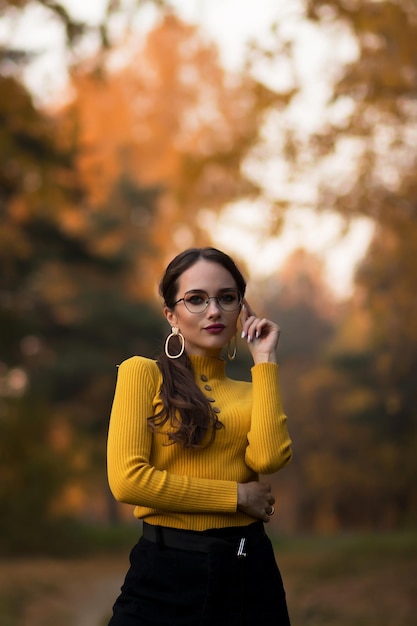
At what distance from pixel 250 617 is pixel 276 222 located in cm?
791

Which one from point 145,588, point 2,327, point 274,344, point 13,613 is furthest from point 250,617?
point 2,327

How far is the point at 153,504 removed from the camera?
278 centimetres

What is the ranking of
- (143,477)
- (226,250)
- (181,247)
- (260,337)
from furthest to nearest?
(181,247) < (226,250) < (260,337) < (143,477)

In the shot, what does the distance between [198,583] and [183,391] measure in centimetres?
55

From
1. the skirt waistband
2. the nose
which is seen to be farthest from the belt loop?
the nose

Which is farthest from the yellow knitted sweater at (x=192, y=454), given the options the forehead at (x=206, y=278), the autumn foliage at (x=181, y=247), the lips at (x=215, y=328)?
the autumn foliage at (x=181, y=247)

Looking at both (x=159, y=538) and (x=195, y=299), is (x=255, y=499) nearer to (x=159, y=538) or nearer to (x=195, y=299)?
(x=159, y=538)

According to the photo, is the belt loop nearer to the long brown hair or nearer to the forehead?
the long brown hair

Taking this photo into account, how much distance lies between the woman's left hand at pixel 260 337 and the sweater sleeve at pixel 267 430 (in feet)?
0.22

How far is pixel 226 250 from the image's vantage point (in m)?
17.0

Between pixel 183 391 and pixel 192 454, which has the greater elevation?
pixel 183 391

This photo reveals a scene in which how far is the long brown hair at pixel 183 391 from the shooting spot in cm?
285

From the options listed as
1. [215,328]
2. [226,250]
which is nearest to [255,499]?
[215,328]

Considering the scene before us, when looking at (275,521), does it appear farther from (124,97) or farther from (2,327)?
(2,327)
